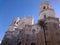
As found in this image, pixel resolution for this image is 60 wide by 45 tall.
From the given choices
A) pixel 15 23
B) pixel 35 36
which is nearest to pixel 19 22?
pixel 15 23

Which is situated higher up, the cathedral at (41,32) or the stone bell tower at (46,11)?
the stone bell tower at (46,11)

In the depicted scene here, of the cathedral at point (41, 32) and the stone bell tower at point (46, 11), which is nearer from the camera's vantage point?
the cathedral at point (41, 32)

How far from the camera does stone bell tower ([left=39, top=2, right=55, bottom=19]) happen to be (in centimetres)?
4097

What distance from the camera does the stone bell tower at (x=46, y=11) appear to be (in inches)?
1613

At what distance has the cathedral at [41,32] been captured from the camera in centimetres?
3378

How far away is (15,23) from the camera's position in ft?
175

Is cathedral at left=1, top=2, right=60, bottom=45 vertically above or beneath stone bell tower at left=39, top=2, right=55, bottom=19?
beneath

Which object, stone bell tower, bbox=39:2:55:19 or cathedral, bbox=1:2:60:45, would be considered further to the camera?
stone bell tower, bbox=39:2:55:19

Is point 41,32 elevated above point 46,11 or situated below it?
below

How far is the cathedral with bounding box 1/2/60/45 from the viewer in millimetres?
33781

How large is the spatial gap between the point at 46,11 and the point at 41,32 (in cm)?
911

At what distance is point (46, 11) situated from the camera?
41.8 metres

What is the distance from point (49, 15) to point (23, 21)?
497 inches

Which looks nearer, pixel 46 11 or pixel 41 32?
pixel 41 32
